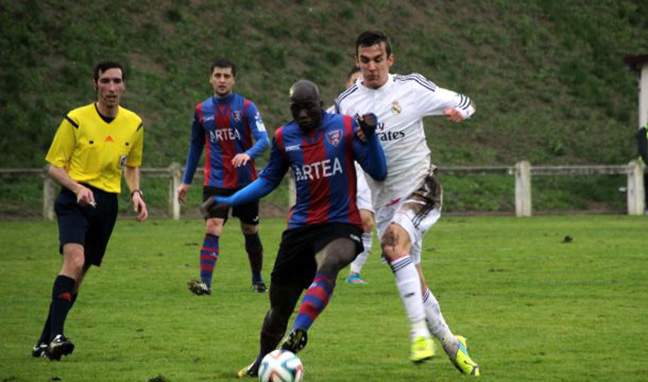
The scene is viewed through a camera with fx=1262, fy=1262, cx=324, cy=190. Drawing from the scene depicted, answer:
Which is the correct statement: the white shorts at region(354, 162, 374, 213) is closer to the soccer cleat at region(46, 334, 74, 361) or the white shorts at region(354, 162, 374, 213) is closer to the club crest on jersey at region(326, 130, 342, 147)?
the soccer cleat at region(46, 334, 74, 361)

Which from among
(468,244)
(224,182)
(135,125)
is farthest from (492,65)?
(135,125)

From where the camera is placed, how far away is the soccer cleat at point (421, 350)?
311 inches

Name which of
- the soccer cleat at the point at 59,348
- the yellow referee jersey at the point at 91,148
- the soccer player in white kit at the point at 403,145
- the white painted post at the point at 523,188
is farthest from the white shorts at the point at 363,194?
the white painted post at the point at 523,188

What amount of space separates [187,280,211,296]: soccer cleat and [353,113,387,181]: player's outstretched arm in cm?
557

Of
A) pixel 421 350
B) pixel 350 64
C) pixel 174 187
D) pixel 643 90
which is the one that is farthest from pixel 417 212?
pixel 350 64

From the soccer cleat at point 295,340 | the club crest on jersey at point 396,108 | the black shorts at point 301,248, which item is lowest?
the soccer cleat at point 295,340

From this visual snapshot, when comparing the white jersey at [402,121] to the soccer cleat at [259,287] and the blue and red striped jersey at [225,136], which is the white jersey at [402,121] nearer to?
the blue and red striped jersey at [225,136]

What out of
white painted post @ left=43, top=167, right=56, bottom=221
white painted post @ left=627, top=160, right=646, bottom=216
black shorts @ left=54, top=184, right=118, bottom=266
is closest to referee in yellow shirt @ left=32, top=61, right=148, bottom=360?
black shorts @ left=54, top=184, right=118, bottom=266

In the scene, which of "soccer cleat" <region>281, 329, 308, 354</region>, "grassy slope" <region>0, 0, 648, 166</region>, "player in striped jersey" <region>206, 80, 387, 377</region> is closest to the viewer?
"soccer cleat" <region>281, 329, 308, 354</region>

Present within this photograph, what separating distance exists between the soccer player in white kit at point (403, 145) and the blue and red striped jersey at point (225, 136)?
16.7ft

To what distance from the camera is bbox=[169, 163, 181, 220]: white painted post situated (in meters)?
30.1

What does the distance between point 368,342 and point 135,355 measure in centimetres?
189

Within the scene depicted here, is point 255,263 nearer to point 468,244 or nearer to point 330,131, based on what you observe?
point 330,131

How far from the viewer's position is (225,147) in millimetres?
14602
